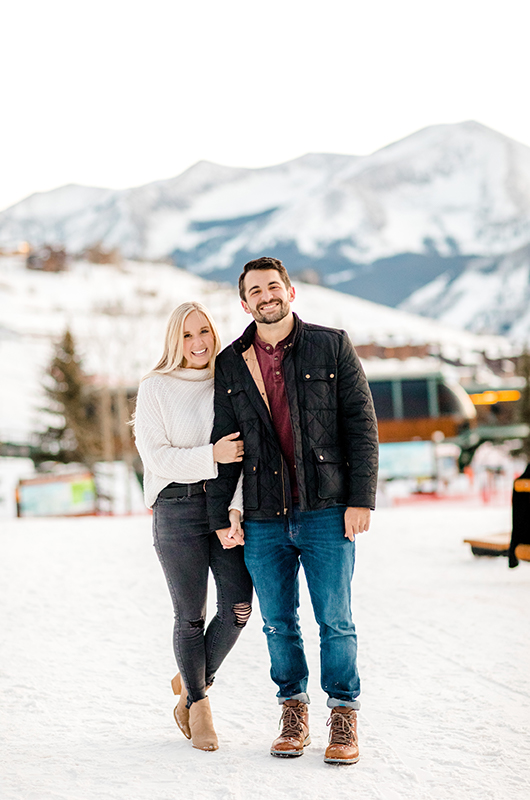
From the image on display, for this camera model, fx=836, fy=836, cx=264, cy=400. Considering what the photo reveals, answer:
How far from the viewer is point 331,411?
10.2ft

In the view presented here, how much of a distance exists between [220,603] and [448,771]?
1.03 m

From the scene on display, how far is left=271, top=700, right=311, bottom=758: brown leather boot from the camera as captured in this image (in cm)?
306

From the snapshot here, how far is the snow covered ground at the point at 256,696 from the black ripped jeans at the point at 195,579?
0.36 metres

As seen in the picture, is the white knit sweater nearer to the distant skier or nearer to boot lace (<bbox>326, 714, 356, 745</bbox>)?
boot lace (<bbox>326, 714, 356, 745</bbox>)

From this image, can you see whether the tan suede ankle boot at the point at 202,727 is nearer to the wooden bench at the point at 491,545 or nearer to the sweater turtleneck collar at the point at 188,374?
the sweater turtleneck collar at the point at 188,374

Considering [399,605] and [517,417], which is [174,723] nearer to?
[399,605]

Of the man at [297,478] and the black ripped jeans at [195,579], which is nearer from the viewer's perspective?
the man at [297,478]

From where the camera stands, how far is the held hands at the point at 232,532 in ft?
10.2

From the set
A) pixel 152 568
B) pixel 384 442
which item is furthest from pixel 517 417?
pixel 152 568

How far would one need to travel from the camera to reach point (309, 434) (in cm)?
308

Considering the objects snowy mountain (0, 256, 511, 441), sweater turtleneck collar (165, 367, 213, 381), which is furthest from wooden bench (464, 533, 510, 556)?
snowy mountain (0, 256, 511, 441)

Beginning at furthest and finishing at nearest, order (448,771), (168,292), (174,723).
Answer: (168,292) → (174,723) → (448,771)

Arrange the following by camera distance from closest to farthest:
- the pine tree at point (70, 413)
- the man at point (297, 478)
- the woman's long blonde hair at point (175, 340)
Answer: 1. the man at point (297, 478)
2. the woman's long blonde hair at point (175, 340)
3. the pine tree at point (70, 413)

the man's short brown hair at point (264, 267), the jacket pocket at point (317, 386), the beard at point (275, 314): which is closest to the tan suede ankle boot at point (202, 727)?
the jacket pocket at point (317, 386)
